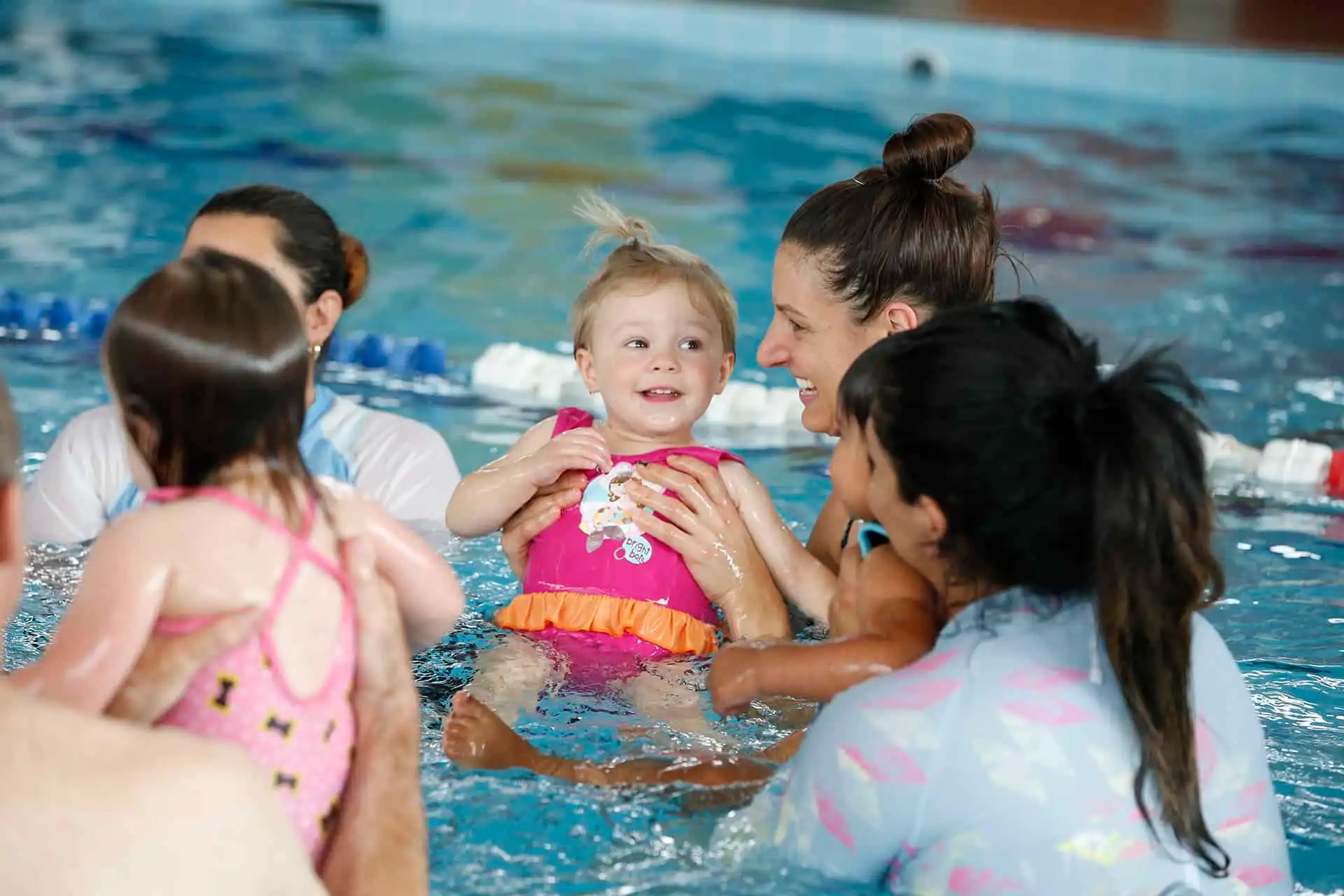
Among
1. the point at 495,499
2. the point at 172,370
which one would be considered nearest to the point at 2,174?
the point at 495,499

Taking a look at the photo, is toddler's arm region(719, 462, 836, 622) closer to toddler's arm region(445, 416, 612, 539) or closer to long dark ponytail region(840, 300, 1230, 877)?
toddler's arm region(445, 416, 612, 539)

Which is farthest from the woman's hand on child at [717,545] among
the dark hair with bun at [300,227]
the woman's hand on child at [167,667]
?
the woman's hand on child at [167,667]

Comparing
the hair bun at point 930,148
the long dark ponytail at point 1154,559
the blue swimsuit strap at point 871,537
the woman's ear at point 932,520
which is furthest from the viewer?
the hair bun at point 930,148

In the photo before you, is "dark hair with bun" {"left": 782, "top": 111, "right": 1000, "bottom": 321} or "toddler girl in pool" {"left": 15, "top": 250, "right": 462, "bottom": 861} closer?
"toddler girl in pool" {"left": 15, "top": 250, "right": 462, "bottom": 861}

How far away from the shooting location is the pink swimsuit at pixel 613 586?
3.47 meters

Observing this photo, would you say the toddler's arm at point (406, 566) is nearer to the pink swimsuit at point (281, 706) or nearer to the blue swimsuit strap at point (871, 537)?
the pink swimsuit at point (281, 706)

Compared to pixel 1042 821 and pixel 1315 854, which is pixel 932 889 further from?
pixel 1315 854

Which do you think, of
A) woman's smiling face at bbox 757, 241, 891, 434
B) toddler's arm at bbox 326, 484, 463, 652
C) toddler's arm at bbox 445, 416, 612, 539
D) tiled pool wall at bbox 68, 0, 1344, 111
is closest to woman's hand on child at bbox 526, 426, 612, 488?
toddler's arm at bbox 445, 416, 612, 539

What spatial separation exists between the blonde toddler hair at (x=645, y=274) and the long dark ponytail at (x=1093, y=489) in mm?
1421

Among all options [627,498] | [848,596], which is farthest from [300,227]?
→ [848,596]

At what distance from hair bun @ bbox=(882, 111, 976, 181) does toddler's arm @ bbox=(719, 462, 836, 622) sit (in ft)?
2.55

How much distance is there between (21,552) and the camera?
1.71 m

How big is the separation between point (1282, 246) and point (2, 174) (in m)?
8.40

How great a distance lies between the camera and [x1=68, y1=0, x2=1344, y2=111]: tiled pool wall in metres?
12.8
